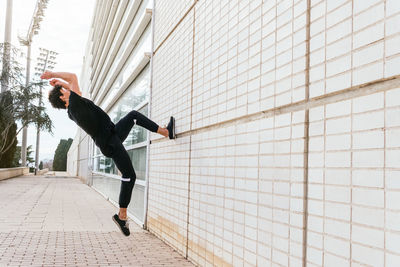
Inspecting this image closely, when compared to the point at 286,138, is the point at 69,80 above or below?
above

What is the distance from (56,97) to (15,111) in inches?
1018

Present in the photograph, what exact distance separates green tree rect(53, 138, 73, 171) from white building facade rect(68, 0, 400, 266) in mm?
83590

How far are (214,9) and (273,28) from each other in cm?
153

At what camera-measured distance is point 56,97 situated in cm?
464

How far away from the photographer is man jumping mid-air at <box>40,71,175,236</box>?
4406 millimetres

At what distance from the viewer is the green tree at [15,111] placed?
1074 inches

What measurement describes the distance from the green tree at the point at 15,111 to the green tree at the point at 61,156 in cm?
5654

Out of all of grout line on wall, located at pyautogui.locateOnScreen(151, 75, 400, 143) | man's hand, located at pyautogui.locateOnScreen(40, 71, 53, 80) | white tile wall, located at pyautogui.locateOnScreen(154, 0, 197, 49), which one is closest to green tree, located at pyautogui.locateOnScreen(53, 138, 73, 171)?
white tile wall, located at pyautogui.locateOnScreen(154, 0, 197, 49)

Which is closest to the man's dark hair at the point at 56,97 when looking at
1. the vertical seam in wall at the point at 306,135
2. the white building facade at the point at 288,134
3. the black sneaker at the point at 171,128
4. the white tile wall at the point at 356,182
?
the white building facade at the point at 288,134

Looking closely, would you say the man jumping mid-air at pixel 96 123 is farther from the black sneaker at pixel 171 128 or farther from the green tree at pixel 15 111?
the green tree at pixel 15 111

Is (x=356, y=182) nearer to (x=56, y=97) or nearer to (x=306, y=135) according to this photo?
(x=306, y=135)

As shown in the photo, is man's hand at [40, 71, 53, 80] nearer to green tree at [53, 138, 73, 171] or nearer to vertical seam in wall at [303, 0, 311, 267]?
vertical seam in wall at [303, 0, 311, 267]

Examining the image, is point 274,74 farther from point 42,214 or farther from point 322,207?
point 42,214

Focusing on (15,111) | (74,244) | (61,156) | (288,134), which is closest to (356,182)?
(288,134)
